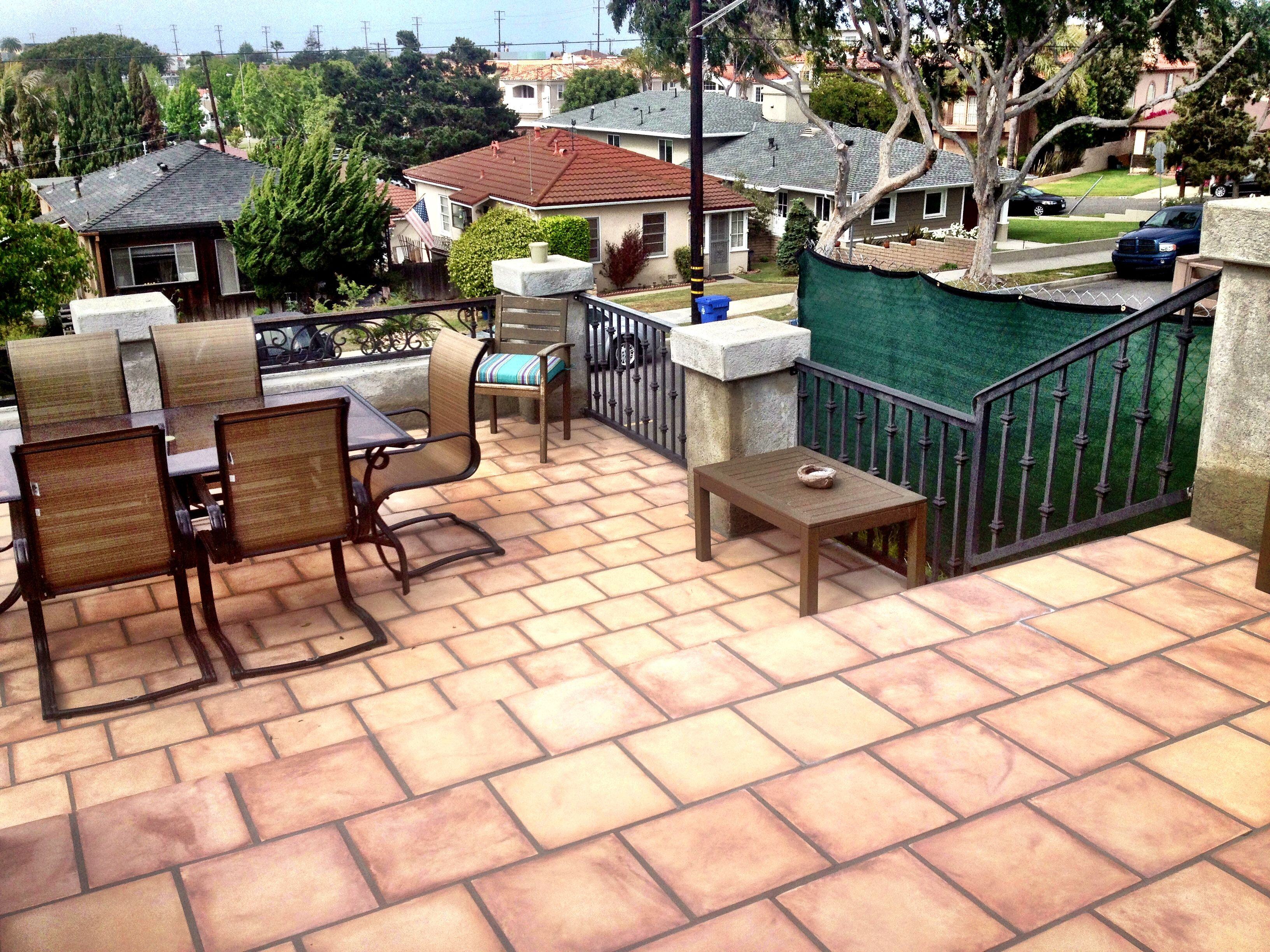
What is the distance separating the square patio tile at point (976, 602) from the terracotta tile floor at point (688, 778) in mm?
14

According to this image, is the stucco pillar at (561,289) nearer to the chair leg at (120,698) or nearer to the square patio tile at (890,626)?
the chair leg at (120,698)

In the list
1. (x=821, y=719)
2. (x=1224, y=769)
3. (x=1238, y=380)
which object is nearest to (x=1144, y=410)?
(x=1238, y=380)

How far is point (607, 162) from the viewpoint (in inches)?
1330

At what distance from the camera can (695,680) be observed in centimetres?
328

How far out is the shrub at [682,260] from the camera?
1314 inches

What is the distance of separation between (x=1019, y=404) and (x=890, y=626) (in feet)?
5.67

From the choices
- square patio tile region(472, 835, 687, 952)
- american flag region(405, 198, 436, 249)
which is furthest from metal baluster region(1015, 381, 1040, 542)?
american flag region(405, 198, 436, 249)

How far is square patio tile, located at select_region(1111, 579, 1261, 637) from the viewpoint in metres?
3.41

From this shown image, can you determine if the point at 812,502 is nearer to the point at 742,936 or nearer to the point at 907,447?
the point at 907,447

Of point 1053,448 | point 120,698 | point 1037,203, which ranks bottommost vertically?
point 1037,203

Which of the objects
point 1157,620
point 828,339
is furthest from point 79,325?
point 1157,620

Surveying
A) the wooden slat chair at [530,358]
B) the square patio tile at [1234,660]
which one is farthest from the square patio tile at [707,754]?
the wooden slat chair at [530,358]

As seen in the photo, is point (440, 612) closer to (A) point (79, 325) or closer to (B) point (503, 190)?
(A) point (79, 325)

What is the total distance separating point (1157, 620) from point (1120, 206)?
42.7 m
